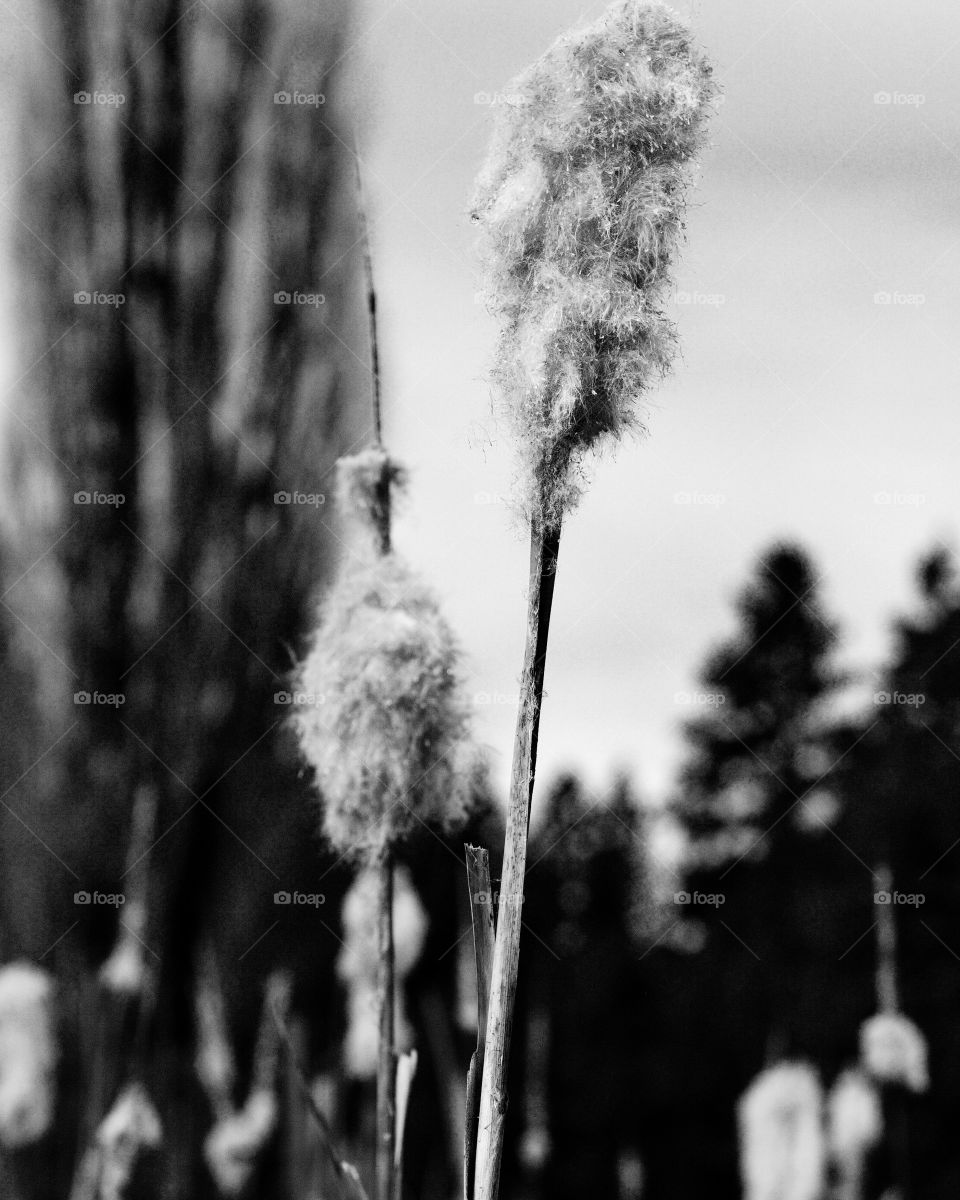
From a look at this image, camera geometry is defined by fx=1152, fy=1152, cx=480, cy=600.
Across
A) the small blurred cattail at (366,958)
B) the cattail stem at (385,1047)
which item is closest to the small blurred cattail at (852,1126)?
the small blurred cattail at (366,958)

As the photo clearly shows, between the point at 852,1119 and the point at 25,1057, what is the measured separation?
3.52 m

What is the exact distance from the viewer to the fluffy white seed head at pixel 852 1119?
4.76 metres

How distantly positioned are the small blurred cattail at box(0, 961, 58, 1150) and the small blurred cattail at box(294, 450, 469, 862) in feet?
7.47

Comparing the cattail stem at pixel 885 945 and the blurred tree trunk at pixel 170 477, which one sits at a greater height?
the blurred tree trunk at pixel 170 477

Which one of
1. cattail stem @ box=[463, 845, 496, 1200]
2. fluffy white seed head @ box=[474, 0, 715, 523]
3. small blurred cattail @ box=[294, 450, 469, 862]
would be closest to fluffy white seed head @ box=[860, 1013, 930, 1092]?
small blurred cattail @ box=[294, 450, 469, 862]

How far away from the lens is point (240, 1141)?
4387 mm

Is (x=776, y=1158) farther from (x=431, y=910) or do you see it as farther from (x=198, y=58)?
(x=198, y=58)

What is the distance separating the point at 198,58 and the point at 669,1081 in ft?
17.4

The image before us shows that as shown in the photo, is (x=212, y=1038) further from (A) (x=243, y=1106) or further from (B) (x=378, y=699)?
(B) (x=378, y=699)

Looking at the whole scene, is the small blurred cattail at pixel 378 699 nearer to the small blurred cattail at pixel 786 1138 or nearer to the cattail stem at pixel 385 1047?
the cattail stem at pixel 385 1047

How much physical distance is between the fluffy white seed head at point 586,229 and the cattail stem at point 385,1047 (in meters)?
0.76

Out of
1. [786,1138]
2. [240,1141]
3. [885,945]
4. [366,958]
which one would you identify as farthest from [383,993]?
[885,945]

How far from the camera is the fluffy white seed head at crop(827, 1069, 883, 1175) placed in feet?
15.6

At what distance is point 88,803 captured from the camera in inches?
178
